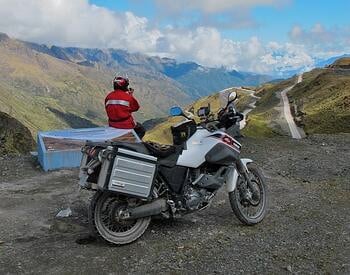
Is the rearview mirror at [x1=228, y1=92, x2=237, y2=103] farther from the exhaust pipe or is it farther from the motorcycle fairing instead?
the exhaust pipe

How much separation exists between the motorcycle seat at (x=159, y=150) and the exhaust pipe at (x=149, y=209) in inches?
31.7

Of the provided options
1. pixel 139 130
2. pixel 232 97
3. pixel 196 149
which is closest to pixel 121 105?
pixel 139 130

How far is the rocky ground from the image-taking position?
7.45 m

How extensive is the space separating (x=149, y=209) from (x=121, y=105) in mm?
5000

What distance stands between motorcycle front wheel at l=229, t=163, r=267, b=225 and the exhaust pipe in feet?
4.94

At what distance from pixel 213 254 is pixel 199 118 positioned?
261 cm

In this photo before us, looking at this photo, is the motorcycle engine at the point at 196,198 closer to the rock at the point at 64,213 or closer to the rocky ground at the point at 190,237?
the rocky ground at the point at 190,237

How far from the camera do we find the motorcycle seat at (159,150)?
8273mm

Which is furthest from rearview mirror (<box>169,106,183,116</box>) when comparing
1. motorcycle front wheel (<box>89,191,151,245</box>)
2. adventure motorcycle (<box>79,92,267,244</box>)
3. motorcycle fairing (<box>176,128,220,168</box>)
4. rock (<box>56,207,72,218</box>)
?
rock (<box>56,207,72,218</box>)

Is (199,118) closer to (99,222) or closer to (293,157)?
(99,222)

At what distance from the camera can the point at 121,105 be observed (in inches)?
498

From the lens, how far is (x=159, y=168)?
27.4ft

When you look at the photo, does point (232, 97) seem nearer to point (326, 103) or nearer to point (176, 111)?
point (176, 111)

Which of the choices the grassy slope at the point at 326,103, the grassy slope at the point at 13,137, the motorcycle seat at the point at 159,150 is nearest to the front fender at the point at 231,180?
the motorcycle seat at the point at 159,150
